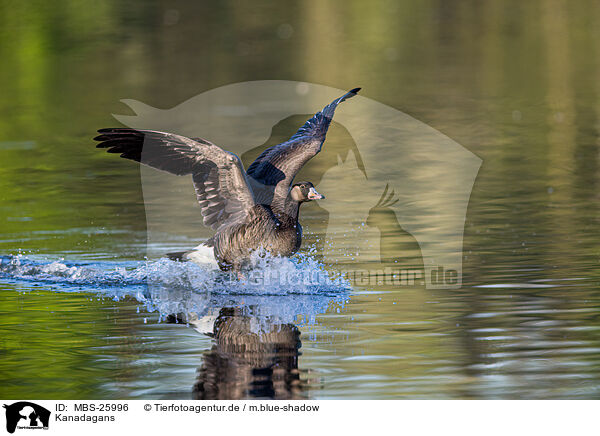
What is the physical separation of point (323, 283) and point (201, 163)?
5.80ft

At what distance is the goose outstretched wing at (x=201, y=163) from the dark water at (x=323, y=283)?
0.74m

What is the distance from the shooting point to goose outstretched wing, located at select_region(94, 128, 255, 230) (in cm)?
1037

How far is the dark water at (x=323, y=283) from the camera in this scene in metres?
7.49

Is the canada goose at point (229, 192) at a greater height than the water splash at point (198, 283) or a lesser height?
greater

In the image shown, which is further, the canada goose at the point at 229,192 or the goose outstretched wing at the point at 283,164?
the goose outstretched wing at the point at 283,164

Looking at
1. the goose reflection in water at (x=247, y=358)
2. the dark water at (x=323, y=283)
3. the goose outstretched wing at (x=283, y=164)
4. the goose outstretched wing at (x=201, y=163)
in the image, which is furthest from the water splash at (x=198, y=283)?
the goose outstretched wing at (x=283, y=164)

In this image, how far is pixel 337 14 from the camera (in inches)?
1815

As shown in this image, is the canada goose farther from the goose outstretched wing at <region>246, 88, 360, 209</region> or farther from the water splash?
the water splash

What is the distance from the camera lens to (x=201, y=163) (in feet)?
35.1

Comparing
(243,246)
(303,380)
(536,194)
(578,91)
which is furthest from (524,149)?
(303,380)

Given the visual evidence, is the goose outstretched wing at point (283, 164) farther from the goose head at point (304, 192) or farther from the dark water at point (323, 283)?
the dark water at point (323, 283)

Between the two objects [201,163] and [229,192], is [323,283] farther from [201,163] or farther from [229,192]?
[201,163]

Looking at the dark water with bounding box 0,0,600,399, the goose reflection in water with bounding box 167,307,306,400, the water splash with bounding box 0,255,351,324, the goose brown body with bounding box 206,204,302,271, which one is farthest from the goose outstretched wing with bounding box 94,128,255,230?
the goose reflection in water with bounding box 167,307,306,400
